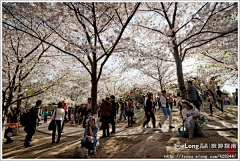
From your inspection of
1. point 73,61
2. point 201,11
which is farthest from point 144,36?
point 73,61

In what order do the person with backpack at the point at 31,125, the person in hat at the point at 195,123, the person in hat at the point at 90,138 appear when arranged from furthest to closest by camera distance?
the person with backpack at the point at 31,125, the person in hat at the point at 195,123, the person in hat at the point at 90,138

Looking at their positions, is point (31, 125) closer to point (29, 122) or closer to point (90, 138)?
point (29, 122)

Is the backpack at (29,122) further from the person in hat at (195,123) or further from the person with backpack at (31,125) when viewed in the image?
the person in hat at (195,123)

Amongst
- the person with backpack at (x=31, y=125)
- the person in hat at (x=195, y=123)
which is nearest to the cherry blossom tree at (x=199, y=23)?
the person in hat at (x=195, y=123)

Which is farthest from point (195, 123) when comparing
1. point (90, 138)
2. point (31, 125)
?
point (31, 125)

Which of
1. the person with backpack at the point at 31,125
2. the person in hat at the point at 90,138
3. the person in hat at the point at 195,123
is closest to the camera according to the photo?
the person in hat at the point at 90,138

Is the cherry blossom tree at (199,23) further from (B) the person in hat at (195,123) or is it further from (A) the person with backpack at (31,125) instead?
(A) the person with backpack at (31,125)

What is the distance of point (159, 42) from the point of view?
783 cm

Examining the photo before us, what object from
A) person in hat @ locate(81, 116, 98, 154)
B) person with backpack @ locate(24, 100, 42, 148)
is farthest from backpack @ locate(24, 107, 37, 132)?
person in hat @ locate(81, 116, 98, 154)

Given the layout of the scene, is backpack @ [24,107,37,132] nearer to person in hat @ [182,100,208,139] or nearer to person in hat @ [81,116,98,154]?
person in hat @ [81,116,98,154]

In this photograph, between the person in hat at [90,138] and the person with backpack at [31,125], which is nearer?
the person in hat at [90,138]

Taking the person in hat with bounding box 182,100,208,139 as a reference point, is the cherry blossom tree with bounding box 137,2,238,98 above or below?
above

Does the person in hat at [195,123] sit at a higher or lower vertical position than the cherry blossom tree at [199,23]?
lower

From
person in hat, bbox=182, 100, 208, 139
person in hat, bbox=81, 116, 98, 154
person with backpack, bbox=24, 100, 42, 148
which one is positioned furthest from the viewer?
person with backpack, bbox=24, 100, 42, 148
